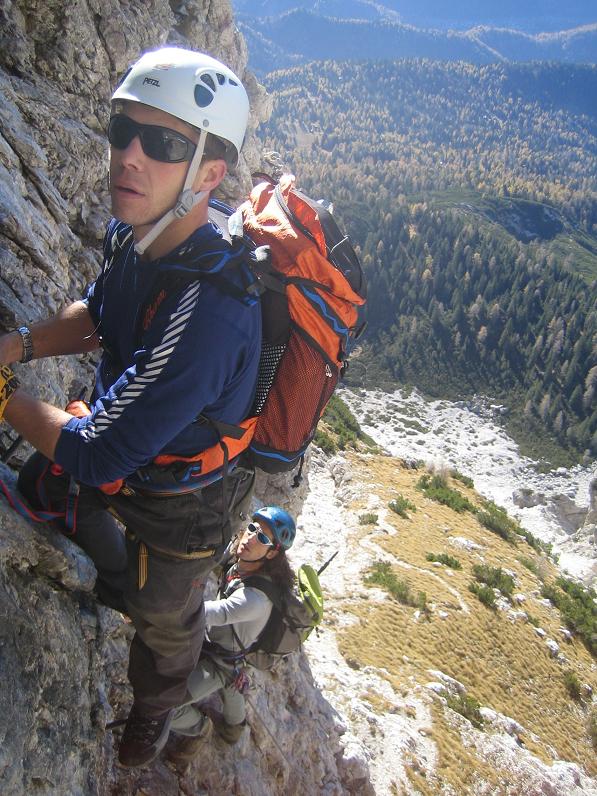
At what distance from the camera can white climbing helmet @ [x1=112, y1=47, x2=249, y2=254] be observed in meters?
3.14

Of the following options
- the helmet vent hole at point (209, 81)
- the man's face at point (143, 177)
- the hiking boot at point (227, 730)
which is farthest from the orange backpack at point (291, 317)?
the hiking boot at point (227, 730)

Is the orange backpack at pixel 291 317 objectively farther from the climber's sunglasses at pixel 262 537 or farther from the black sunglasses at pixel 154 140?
the climber's sunglasses at pixel 262 537

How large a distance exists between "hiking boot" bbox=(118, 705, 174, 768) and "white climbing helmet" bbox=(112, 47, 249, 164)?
4.48 meters

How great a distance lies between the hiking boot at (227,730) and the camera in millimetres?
6418

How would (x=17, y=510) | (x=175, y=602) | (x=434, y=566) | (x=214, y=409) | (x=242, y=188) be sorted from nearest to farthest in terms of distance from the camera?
(x=214, y=409), (x=17, y=510), (x=175, y=602), (x=242, y=188), (x=434, y=566)

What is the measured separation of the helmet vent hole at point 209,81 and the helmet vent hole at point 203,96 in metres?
0.05

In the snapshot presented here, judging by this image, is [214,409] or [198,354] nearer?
[198,354]

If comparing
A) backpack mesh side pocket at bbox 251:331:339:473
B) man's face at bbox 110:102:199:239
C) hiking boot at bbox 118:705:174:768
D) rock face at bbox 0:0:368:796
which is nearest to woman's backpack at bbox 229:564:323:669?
rock face at bbox 0:0:368:796

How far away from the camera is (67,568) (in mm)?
4062

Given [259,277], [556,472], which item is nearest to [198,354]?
[259,277]

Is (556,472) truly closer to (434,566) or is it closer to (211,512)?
(434,566)

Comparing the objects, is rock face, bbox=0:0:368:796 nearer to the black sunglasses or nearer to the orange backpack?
the orange backpack

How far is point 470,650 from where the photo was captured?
20531mm

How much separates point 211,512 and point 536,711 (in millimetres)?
20599
